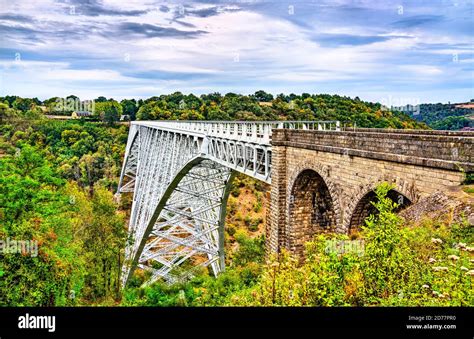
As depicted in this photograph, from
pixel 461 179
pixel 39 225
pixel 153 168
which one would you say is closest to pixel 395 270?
pixel 461 179

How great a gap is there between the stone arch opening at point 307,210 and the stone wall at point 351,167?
3 cm

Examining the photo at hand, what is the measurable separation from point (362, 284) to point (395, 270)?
45 centimetres

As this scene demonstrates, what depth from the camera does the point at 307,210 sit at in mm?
11453

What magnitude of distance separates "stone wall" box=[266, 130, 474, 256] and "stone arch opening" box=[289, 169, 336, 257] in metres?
0.03

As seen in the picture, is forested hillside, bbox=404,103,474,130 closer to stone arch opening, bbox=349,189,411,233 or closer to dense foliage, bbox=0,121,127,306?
stone arch opening, bbox=349,189,411,233

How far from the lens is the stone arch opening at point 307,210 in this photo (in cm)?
1111

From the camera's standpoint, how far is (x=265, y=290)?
6.04 m

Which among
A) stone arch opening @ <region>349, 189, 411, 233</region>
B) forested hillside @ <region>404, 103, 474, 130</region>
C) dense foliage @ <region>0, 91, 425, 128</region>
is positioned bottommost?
stone arch opening @ <region>349, 189, 411, 233</region>

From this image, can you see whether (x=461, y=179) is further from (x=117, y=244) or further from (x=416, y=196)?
(x=117, y=244)

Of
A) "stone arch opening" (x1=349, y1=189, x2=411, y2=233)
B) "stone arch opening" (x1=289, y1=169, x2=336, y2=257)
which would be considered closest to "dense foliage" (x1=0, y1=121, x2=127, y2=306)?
"stone arch opening" (x1=289, y1=169, x2=336, y2=257)

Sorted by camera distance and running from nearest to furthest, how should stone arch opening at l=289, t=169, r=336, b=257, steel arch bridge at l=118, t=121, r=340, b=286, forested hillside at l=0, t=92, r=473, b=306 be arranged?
forested hillside at l=0, t=92, r=473, b=306, stone arch opening at l=289, t=169, r=336, b=257, steel arch bridge at l=118, t=121, r=340, b=286

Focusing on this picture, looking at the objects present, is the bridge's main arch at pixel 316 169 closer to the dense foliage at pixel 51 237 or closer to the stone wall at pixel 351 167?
the stone wall at pixel 351 167

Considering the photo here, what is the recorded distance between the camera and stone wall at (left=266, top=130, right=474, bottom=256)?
6285 millimetres

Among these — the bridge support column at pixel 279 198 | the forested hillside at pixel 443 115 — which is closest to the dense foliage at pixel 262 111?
the forested hillside at pixel 443 115
